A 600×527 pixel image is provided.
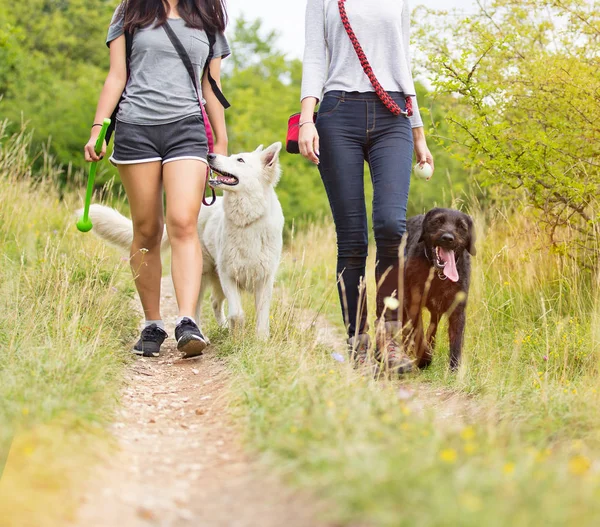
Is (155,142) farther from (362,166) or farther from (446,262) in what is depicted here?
(446,262)

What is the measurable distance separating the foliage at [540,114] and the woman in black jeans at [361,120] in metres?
1.00

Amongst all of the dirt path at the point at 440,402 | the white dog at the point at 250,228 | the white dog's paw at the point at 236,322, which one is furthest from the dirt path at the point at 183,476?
the white dog at the point at 250,228

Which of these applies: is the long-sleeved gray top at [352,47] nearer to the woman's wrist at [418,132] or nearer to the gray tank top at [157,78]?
the woman's wrist at [418,132]

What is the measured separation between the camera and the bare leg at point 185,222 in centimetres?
420

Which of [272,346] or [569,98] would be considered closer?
[272,346]

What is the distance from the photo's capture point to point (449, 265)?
448cm

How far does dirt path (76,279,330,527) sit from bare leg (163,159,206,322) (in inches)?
34.8

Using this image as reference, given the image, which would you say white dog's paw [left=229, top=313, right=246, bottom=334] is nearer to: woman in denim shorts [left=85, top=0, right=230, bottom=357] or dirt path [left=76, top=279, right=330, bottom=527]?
woman in denim shorts [left=85, top=0, right=230, bottom=357]

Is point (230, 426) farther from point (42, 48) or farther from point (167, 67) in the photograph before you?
point (42, 48)

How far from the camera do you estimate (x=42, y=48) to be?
2266 centimetres

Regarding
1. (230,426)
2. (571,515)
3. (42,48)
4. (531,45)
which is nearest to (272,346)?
(230,426)

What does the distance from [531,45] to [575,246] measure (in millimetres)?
1654

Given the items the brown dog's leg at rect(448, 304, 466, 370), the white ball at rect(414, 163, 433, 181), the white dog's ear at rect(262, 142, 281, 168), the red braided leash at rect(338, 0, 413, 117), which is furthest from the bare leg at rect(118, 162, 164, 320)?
the brown dog's leg at rect(448, 304, 466, 370)

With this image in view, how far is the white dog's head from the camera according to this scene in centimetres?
477
